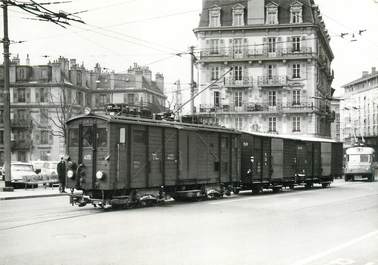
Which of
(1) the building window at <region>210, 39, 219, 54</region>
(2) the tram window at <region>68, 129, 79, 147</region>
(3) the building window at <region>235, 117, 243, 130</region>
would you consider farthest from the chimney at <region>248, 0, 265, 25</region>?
(2) the tram window at <region>68, 129, 79, 147</region>

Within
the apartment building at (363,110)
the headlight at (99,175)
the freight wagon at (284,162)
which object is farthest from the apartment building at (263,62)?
the headlight at (99,175)

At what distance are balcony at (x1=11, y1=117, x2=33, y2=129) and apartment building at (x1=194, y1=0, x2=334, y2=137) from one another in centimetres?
2556

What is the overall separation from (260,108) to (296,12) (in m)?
11.5

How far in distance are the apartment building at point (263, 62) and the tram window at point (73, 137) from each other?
45741 millimetres

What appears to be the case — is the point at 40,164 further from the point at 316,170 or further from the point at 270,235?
the point at 270,235

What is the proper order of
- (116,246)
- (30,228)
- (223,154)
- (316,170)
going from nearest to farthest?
(116,246) → (30,228) → (223,154) → (316,170)

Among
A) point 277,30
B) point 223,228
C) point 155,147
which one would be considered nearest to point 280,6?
point 277,30

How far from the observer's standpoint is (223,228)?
13727mm

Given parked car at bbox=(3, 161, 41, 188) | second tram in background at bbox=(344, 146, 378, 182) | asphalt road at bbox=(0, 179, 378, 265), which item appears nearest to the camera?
asphalt road at bbox=(0, 179, 378, 265)

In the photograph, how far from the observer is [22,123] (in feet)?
261

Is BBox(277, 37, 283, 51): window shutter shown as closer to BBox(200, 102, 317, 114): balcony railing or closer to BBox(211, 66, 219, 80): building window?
BBox(200, 102, 317, 114): balcony railing

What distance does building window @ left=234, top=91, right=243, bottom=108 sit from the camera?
6756cm

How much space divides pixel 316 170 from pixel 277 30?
3284 centimetres

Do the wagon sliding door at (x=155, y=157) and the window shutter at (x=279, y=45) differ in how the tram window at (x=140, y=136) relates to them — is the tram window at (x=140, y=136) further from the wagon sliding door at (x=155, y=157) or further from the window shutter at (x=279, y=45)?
the window shutter at (x=279, y=45)
